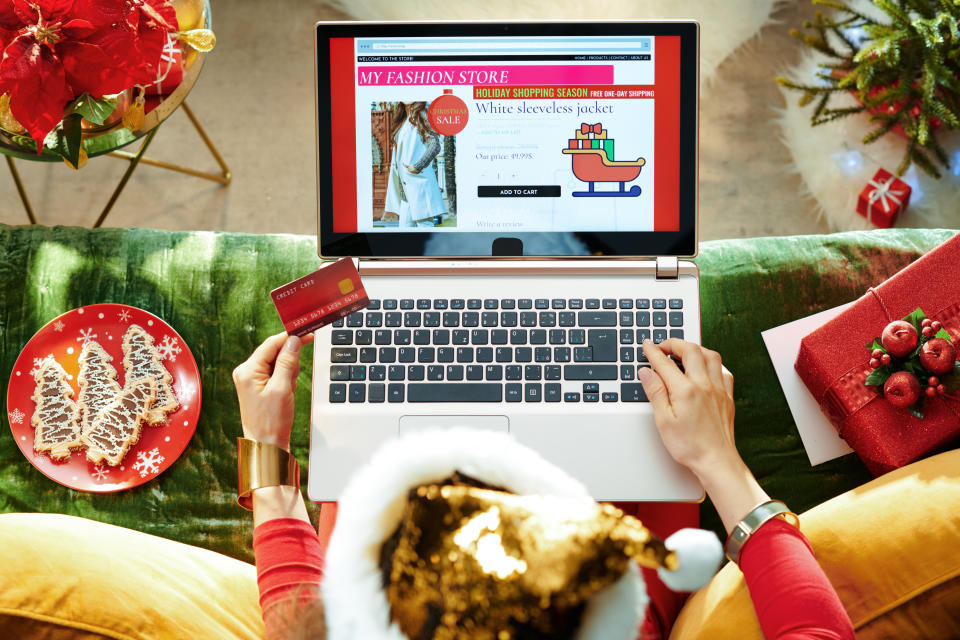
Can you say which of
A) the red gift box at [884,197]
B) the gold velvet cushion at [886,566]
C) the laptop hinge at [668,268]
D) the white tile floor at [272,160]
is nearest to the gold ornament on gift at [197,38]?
the white tile floor at [272,160]

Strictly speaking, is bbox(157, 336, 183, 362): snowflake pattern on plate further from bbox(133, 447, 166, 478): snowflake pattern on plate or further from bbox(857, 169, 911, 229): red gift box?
bbox(857, 169, 911, 229): red gift box

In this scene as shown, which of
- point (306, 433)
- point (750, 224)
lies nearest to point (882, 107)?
point (750, 224)

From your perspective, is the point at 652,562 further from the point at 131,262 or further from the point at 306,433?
the point at 131,262

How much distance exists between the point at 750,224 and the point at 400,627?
1495mm

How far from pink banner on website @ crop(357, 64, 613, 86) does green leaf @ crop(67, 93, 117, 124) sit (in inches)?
14.1

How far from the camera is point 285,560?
3.00 feet

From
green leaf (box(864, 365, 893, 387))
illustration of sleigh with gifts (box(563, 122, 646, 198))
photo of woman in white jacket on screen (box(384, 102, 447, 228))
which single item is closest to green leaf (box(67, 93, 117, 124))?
photo of woman in white jacket on screen (box(384, 102, 447, 228))

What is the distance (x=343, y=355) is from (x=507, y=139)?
1.30 feet

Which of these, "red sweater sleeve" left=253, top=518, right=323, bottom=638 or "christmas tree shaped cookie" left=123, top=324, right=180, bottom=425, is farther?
"christmas tree shaped cookie" left=123, top=324, right=180, bottom=425

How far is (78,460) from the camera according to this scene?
114 cm

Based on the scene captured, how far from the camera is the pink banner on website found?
3.33 ft

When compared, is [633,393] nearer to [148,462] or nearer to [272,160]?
[148,462]

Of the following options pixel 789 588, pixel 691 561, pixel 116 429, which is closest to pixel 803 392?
pixel 789 588

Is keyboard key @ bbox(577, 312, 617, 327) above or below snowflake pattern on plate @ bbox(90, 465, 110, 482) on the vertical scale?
above
